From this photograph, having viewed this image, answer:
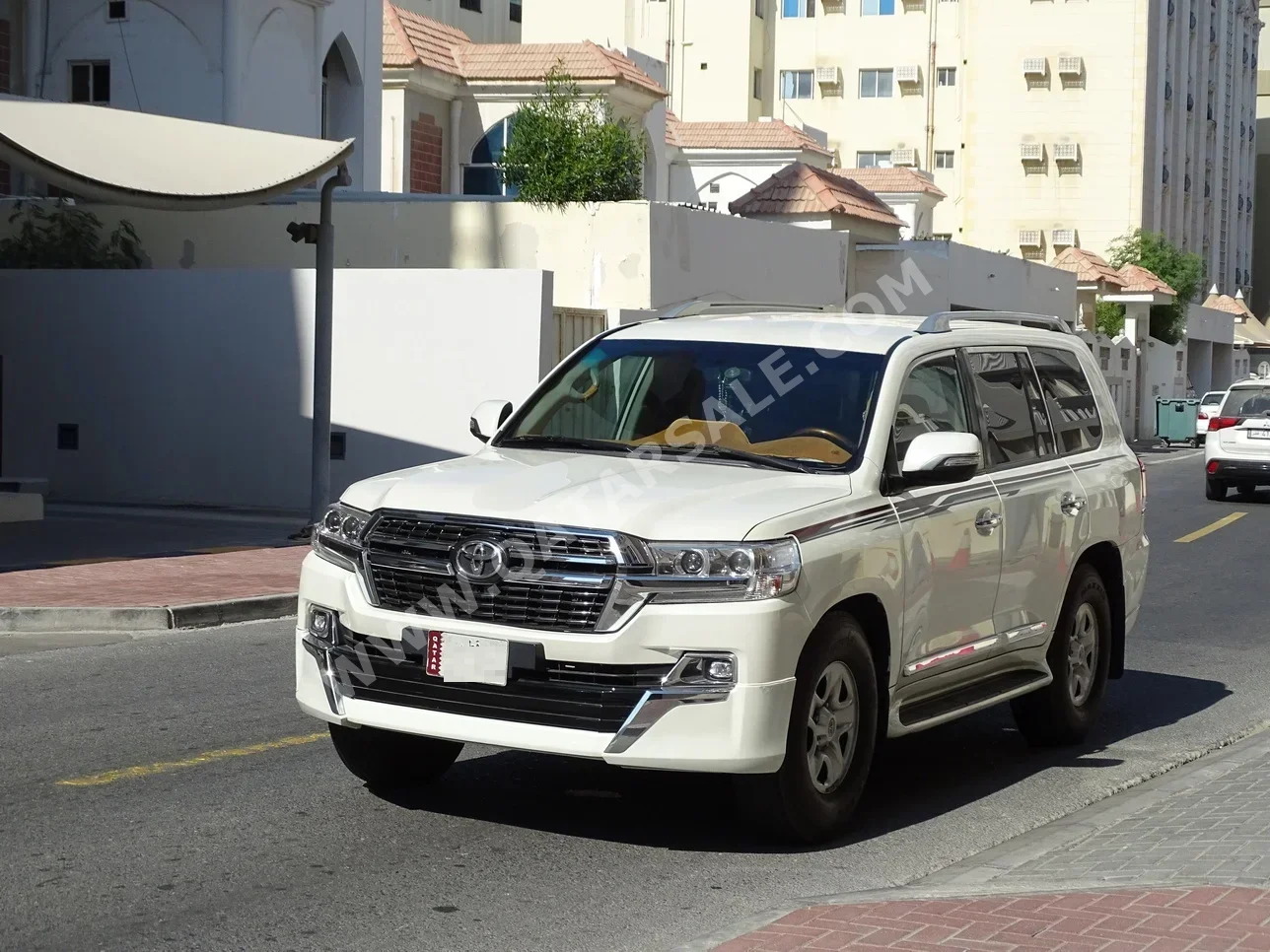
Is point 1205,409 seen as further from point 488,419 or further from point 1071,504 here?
point 488,419

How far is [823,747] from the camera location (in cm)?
668

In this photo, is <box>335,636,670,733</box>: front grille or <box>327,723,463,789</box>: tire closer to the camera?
<box>335,636,670,733</box>: front grille

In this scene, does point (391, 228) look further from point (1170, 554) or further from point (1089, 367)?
point (1089, 367)

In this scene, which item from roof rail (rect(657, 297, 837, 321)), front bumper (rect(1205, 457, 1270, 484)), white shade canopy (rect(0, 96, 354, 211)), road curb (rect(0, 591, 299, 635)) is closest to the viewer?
roof rail (rect(657, 297, 837, 321))

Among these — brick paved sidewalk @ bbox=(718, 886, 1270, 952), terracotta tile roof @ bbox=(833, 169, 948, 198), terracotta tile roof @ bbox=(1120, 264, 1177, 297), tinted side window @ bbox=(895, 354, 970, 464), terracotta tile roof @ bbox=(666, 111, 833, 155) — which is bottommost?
brick paved sidewalk @ bbox=(718, 886, 1270, 952)

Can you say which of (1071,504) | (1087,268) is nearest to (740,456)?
(1071,504)

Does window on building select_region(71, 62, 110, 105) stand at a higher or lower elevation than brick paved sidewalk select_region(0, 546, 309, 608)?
higher

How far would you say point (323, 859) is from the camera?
636 centimetres

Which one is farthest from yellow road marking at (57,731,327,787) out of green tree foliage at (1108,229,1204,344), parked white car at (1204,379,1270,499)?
green tree foliage at (1108,229,1204,344)

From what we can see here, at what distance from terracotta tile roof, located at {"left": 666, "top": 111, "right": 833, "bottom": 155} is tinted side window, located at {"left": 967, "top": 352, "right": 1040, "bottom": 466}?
4609cm

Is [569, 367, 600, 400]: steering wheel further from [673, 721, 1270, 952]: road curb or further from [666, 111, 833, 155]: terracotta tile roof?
[666, 111, 833, 155]: terracotta tile roof

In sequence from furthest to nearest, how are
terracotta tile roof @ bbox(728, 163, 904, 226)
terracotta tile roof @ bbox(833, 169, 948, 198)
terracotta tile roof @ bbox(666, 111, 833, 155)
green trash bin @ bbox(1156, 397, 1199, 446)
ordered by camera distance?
1. terracotta tile roof @ bbox(833, 169, 948, 198)
2. terracotta tile roof @ bbox(666, 111, 833, 155)
3. green trash bin @ bbox(1156, 397, 1199, 446)
4. terracotta tile roof @ bbox(728, 163, 904, 226)

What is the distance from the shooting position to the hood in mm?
6289

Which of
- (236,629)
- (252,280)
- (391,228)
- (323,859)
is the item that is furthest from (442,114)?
(323,859)
